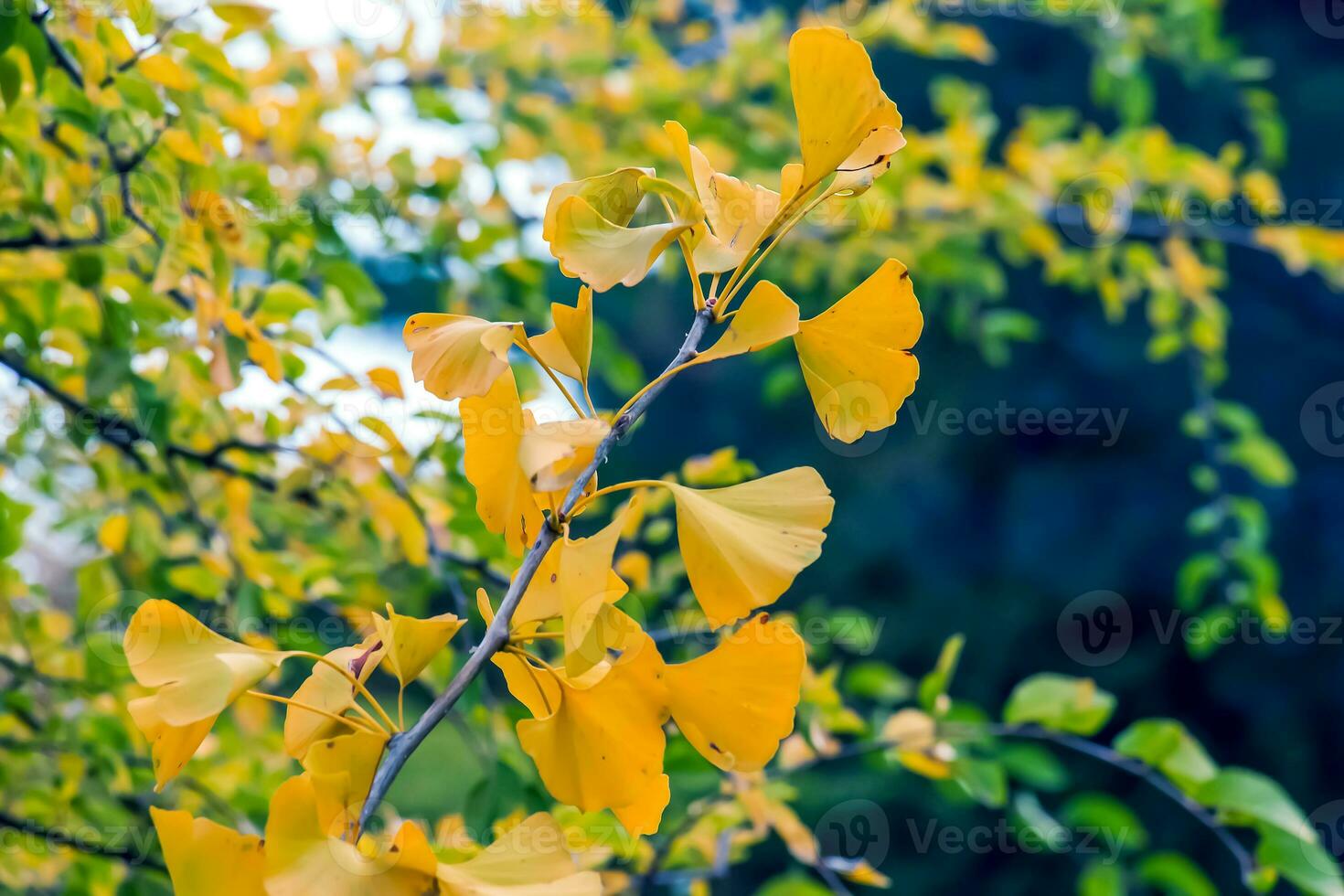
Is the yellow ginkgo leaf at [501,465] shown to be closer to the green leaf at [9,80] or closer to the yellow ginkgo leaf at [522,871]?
the yellow ginkgo leaf at [522,871]

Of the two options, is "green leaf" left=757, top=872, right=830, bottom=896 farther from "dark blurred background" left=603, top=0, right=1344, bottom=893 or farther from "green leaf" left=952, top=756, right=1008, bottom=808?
"dark blurred background" left=603, top=0, right=1344, bottom=893

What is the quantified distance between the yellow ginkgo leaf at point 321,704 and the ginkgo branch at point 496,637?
22 mm

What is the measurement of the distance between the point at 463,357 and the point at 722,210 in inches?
4.1

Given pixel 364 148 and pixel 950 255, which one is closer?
pixel 364 148

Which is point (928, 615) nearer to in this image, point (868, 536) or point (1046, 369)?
point (868, 536)

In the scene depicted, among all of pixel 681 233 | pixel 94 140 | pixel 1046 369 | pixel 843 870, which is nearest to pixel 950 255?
pixel 843 870

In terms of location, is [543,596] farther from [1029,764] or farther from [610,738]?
[1029,764]

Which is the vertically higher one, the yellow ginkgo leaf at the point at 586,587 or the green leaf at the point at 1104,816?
the yellow ginkgo leaf at the point at 586,587

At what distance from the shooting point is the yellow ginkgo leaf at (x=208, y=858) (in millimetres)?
295

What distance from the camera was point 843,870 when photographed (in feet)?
2.33

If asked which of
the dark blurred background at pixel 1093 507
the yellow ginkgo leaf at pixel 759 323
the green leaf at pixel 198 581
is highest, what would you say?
the yellow ginkgo leaf at pixel 759 323

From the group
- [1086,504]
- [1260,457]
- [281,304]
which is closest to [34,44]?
[281,304]

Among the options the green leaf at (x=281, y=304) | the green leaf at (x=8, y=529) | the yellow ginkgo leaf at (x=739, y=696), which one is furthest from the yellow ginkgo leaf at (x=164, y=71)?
the yellow ginkgo leaf at (x=739, y=696)

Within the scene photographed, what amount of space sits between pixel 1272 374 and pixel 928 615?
149 centimetres
